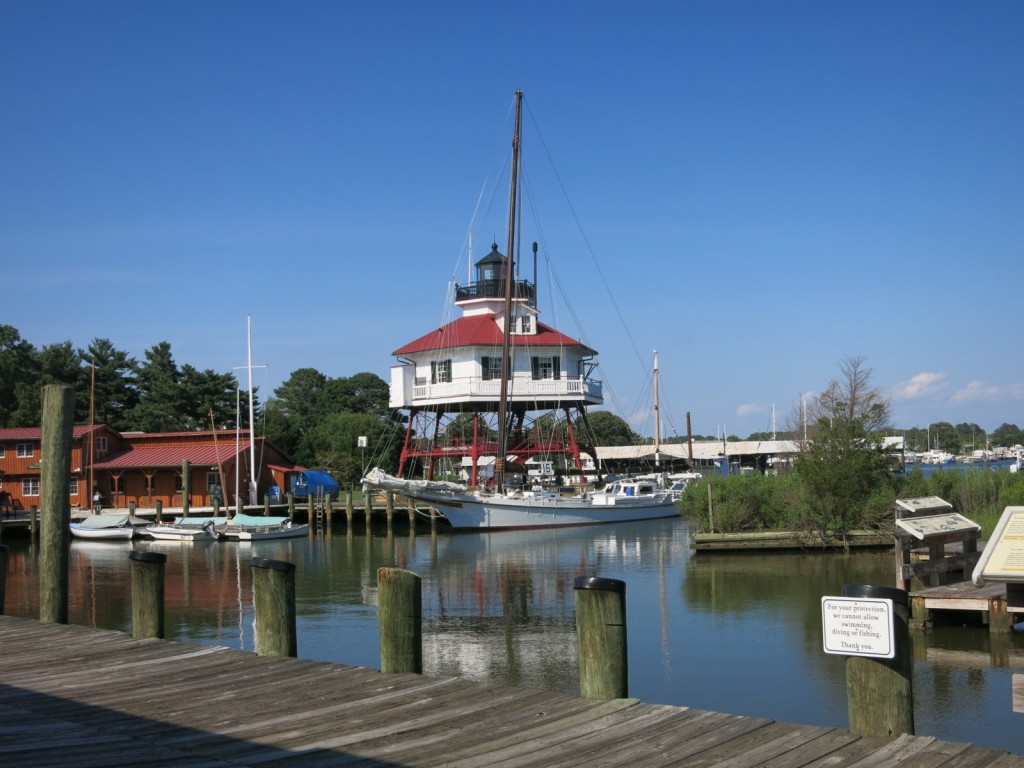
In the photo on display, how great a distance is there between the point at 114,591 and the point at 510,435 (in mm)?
34555

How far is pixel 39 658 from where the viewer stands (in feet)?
32.9

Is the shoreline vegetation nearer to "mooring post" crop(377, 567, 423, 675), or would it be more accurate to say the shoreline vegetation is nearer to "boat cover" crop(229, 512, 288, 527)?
"boat cover" crop(229, 512, 288, 527)

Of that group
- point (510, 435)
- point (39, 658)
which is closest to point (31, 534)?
point (510, 435)

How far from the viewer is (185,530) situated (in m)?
47.5

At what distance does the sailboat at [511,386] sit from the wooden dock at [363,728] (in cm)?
4519

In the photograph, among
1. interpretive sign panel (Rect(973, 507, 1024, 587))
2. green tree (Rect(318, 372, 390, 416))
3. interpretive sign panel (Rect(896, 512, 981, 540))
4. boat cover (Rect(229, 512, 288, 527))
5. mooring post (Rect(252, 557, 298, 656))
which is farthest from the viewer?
green tree (Rect(318, 372, 390, 416))

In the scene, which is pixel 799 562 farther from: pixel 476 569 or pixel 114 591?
pixel 114 591

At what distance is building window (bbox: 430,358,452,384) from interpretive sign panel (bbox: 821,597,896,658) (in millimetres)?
55024

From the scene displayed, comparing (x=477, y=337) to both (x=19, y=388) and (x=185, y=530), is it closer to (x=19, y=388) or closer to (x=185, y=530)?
(x=185, y=530)

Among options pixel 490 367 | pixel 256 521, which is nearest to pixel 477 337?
pixel 490 367

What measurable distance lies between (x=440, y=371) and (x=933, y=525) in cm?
4382

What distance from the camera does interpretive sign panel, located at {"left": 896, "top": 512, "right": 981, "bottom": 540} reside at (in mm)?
18734

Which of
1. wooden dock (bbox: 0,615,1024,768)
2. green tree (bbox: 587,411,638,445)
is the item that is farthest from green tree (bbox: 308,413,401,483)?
wooden dock (bbox: 0,615,1024,768)

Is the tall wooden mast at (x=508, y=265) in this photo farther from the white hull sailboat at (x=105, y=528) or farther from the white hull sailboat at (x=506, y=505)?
the white hull sailboat at (x=105, y=528)
